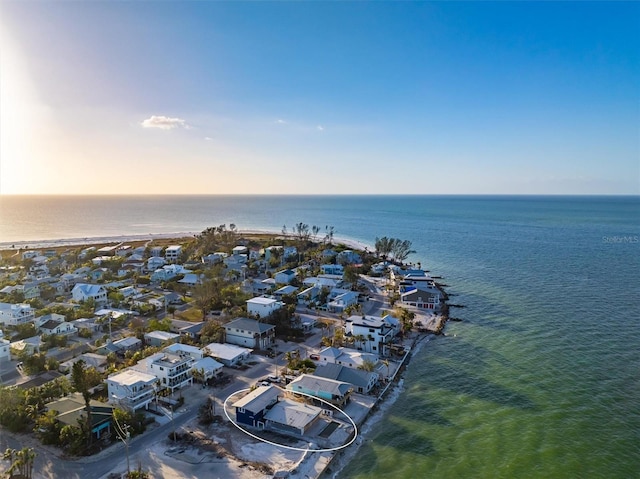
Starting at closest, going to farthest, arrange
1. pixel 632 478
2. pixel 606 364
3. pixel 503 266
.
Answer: pixel 632 478 → pixel 606 364 → pixel 503 266

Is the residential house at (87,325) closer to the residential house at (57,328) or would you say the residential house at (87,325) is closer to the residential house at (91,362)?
the residential house at (57,328)

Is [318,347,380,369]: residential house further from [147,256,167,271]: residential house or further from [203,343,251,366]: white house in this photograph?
[147,256,167,271]: residential house

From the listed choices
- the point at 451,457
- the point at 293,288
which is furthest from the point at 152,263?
the point at 451,457

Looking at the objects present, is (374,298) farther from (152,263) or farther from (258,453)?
(152,263)

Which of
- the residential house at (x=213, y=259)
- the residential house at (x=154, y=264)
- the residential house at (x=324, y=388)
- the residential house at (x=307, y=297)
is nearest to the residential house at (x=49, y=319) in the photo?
the residential house at (x=307, y=297)

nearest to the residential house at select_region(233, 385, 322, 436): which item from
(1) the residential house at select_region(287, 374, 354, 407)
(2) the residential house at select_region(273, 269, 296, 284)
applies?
(1) the residential house at select_region(287, 374, 354, 407)
